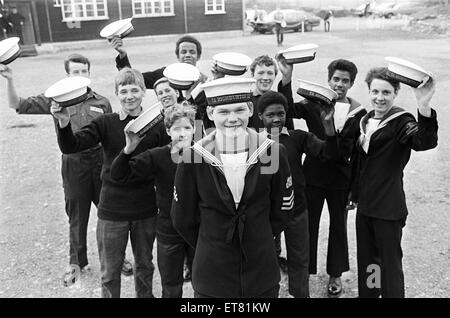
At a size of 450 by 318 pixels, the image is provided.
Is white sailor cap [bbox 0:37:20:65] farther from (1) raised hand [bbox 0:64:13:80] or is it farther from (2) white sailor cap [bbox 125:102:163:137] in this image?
(2) white sailor cap [bbox 125:102:163:137]

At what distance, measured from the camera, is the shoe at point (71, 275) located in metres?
4.20

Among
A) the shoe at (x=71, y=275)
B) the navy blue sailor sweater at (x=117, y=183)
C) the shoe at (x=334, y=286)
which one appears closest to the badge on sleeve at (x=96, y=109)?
the navy blue sailor sweater at (x=117, y=183)

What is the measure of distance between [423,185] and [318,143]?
3645 mm

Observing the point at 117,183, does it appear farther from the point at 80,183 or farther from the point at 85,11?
the point at 85,11

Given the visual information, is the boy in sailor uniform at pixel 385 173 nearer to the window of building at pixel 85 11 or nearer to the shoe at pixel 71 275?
the shoe at pixel 71 275

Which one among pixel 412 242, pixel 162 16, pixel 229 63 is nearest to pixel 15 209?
pixel 229 63

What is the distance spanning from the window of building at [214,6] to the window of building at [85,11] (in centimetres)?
615

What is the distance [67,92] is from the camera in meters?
2.86

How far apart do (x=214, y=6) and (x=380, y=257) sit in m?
26.4

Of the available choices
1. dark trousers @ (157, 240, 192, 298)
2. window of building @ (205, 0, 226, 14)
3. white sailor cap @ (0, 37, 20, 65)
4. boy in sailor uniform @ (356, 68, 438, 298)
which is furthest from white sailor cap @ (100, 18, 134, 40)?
window of building @ (205, 0, 226, 14)

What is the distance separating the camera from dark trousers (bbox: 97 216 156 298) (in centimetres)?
340

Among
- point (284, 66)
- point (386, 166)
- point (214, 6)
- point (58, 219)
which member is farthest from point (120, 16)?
point (386, 166)

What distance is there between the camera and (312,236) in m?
3.97

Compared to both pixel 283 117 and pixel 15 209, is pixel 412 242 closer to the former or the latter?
pixel 283 117
